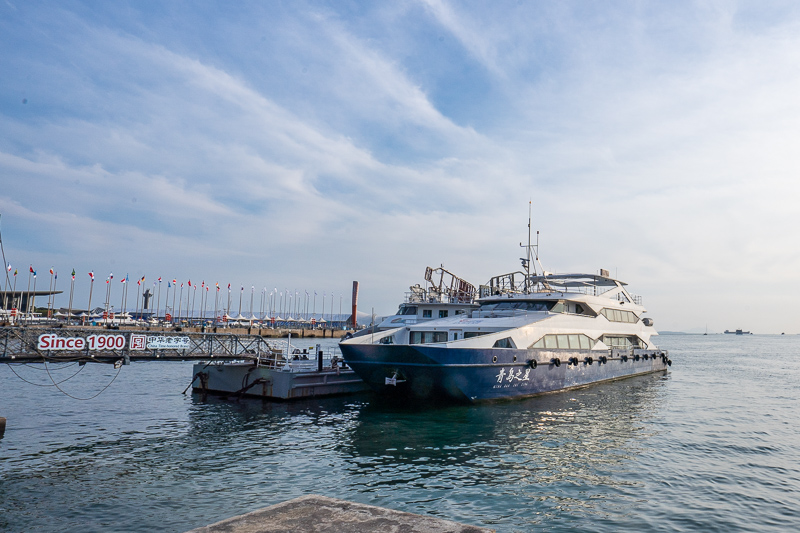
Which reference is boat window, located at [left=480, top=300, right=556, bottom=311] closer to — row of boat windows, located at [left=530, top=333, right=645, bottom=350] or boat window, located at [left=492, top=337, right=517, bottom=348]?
row of boat windows, located at [left=530, top=333, right=645, bottom=350]

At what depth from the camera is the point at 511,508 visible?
12422 mm

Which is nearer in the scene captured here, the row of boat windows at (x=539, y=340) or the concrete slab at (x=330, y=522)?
the concrete slab at (x=330, y=522)

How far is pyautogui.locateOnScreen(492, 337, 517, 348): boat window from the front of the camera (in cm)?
2616

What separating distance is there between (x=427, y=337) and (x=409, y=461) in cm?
1454

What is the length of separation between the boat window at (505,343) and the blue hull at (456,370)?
1.29ft

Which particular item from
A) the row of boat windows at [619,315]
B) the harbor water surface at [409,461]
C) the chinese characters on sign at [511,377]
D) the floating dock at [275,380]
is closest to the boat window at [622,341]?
the row of boat windows at [619,315]

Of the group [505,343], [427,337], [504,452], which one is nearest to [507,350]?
[505,343]

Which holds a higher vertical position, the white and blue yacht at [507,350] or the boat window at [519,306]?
the boat window at [519,306]

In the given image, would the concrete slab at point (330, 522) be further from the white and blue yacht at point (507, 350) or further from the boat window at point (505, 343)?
the boat window at point (505, 343)

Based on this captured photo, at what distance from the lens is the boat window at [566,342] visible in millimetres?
29000

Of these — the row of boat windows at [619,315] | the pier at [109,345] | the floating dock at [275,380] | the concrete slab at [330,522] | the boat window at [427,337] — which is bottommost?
the floating dock at [275,380]

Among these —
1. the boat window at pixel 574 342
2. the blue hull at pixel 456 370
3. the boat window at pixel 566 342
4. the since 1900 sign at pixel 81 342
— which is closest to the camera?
the since 1900 sign at pixel 81 342

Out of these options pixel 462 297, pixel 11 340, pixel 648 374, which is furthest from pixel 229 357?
pixel 648 374

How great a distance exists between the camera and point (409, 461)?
53.5ft
